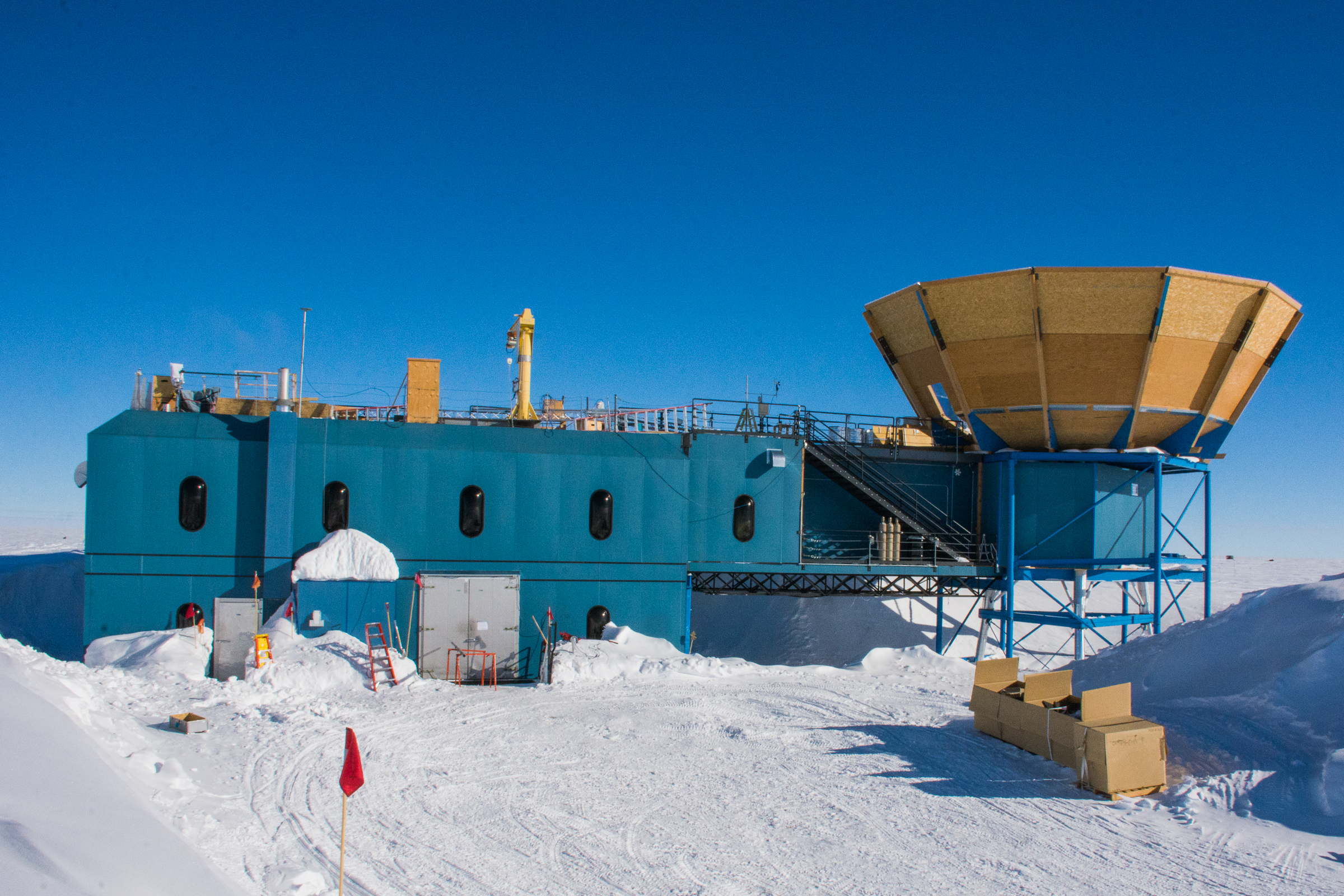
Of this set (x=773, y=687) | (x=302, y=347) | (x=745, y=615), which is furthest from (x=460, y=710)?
(x=745, y=615)

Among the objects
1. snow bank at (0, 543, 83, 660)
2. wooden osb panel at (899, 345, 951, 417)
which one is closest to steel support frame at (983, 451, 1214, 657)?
wooden osb panel at (899, 345, 951, 417)

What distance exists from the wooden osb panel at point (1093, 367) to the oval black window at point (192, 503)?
21209 mm

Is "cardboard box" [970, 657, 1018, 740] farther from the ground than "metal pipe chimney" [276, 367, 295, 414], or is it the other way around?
"metal pipe chimney" [276, 367, 295, 414]

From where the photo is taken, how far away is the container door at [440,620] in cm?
1853

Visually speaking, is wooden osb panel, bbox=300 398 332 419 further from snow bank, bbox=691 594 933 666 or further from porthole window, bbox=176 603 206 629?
snow bank, bbox=691 594 933 666

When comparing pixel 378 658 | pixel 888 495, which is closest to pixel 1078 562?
pixel 888 495

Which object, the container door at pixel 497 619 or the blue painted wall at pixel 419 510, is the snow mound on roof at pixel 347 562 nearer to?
the blue painted wall at pixel 419 510

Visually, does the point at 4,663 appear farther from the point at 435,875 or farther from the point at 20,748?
the point at 435,875

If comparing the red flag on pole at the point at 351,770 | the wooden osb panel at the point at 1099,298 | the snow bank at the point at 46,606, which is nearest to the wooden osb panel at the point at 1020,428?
the wooden osb panel at the point at 1099,298

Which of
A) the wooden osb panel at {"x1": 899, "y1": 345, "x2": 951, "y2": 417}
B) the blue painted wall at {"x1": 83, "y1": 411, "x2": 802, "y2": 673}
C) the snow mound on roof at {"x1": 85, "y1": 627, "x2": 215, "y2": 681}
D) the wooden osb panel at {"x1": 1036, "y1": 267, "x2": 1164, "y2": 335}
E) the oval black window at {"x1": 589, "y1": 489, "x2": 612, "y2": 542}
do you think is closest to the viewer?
the snow mound on roof at {"x1": 85, "y1": 627, "x2": 215, "y2": 681}

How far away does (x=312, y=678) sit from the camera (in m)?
15.0

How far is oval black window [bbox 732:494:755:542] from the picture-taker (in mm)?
21984

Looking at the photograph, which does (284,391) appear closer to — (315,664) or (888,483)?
(315,664)

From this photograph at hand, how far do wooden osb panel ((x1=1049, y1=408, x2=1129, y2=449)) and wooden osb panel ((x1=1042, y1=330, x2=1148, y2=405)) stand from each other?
15.3 inches
